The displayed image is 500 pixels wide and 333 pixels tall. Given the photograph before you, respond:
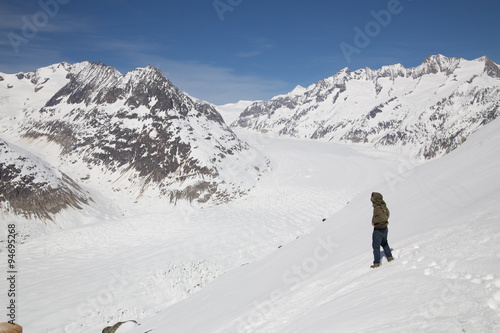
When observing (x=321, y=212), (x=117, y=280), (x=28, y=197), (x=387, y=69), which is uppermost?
(x=387, y=69)

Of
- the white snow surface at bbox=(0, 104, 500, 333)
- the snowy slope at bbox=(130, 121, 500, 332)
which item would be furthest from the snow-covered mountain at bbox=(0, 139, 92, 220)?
the snowy slope at bbox=(130, 121, 500, 332)

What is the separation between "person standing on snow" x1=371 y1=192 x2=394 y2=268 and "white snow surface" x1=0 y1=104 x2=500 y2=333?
24cm

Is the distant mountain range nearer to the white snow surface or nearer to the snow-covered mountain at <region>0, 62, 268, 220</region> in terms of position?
the snow-covered mountain at <region>0, 62, 268, 220</region>

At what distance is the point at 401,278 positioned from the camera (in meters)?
Answer: 4.64

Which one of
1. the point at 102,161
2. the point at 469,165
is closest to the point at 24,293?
the point at 469,165

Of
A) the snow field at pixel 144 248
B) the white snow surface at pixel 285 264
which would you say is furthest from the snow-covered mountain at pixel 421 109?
the snow field at pixel 144 248

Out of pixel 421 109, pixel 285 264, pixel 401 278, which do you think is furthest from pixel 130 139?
pixel 421 109

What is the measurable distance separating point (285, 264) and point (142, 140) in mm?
42727

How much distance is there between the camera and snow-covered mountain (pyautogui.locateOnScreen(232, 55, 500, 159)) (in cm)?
6156

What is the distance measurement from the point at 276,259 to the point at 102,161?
4366 centimetres

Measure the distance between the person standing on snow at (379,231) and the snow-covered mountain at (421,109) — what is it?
18175 mm

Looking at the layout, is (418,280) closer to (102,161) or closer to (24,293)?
(24,293)

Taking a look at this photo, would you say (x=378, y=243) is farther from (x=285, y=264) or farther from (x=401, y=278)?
(x=285, y=264)

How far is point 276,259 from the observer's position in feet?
39.6
